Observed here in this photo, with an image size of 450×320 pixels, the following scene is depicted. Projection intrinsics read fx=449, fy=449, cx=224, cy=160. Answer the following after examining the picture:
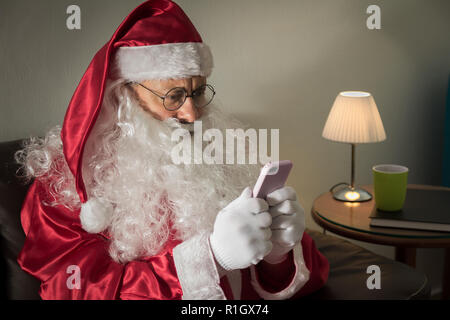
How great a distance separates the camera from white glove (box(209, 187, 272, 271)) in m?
0.86

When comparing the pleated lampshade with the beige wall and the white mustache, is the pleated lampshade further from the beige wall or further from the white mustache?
the white mustache

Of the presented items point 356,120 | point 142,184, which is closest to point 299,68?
point 356,120

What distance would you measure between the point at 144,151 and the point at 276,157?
2.69ft

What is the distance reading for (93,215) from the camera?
40.1 inches

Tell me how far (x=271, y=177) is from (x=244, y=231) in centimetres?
11

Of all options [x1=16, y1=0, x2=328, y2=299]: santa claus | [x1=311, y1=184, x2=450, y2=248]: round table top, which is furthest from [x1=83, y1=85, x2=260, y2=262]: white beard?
[x1=311, y1=184, x2=450, y2=248]: round table top

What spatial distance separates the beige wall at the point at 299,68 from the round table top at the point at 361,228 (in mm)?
308

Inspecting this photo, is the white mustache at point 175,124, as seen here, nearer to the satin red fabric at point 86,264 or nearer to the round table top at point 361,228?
the satin red fabric at point 86,264

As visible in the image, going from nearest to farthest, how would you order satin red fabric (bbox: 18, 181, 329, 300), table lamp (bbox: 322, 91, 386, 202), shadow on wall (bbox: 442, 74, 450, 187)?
satin red fabric (bbox: 18, 181, 329, 300)
table lamp (bbox: 322, 91, 386, 202)
shadow on wall (bbox: 442, 74, 450, 187)

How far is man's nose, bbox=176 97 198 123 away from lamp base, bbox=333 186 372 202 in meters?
0.85

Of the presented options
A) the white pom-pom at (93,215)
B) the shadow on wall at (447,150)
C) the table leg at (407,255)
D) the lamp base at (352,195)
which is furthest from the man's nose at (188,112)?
the shadow on wall at (447,150)

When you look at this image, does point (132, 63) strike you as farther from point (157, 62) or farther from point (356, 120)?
point (356, 120)

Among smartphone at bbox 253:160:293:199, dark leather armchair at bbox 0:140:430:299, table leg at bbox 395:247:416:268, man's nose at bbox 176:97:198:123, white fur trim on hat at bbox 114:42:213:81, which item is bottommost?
table leg at bbox 395:247:416:268

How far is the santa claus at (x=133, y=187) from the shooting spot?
101 centimetres
